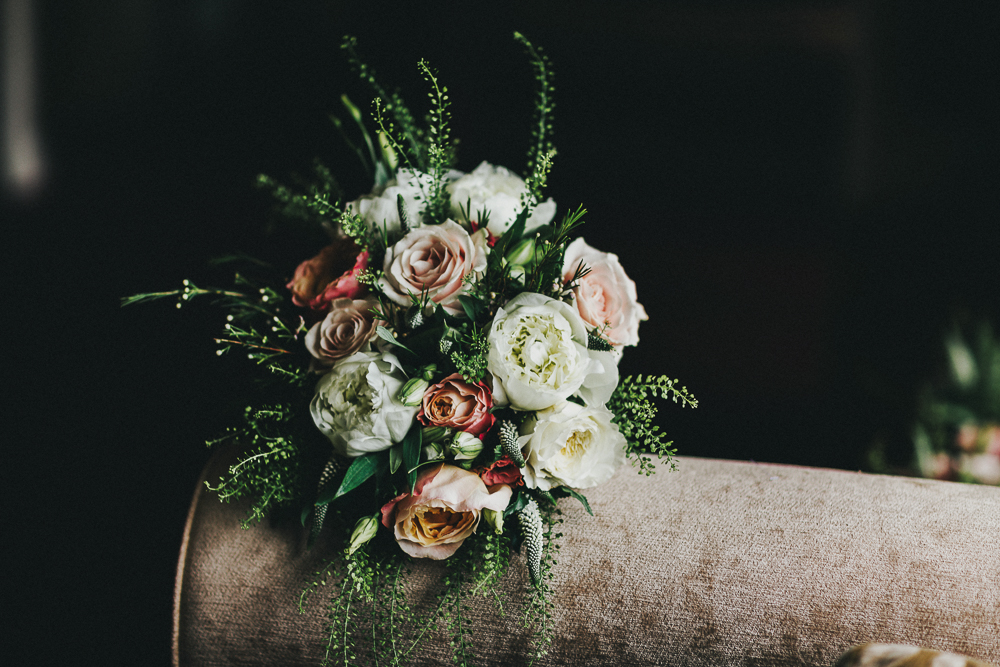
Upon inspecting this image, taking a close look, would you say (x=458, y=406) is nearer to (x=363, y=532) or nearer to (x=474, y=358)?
(x=474, y=358)

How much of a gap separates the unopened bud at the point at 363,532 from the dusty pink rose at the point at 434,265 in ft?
0.87

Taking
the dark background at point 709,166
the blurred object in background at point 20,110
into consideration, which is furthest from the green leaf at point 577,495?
the blurred object in background at point 20,110

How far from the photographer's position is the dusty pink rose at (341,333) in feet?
2.34

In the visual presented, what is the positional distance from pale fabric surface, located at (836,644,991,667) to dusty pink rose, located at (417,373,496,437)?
1.37 feet

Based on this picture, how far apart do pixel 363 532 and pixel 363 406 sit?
0.15 m

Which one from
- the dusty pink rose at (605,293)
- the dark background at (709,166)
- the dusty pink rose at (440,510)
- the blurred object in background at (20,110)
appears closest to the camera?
the dusty pink rose at (440,510)

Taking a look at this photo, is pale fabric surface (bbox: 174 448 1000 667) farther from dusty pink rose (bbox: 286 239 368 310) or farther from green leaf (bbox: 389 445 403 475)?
dusty pink rose (bbox: 286 239 368 310)

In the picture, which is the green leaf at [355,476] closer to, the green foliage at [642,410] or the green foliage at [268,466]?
the green foliage at [268,466]

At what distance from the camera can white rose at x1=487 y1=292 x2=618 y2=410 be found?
66 centimetres

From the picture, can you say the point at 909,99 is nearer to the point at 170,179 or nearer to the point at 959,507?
the point at 959,507

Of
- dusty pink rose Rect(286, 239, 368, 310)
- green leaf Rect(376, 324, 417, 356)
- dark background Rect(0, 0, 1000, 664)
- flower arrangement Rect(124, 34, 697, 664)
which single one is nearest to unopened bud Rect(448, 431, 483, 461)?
flower arrangement Rect(124, 34, 697, 664)

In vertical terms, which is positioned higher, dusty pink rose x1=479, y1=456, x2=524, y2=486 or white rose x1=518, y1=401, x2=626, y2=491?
white rose x1=518, y1=401, x2=626, y2=491

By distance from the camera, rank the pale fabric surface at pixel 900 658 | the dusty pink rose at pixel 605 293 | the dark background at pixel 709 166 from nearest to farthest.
→ the pale fabric surface at pixel 900 658 → the dusty pink rose at pixel 605 293 → the dark background at pixel 709 166

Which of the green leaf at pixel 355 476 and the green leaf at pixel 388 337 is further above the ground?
the green leaf at pixel 388 337
